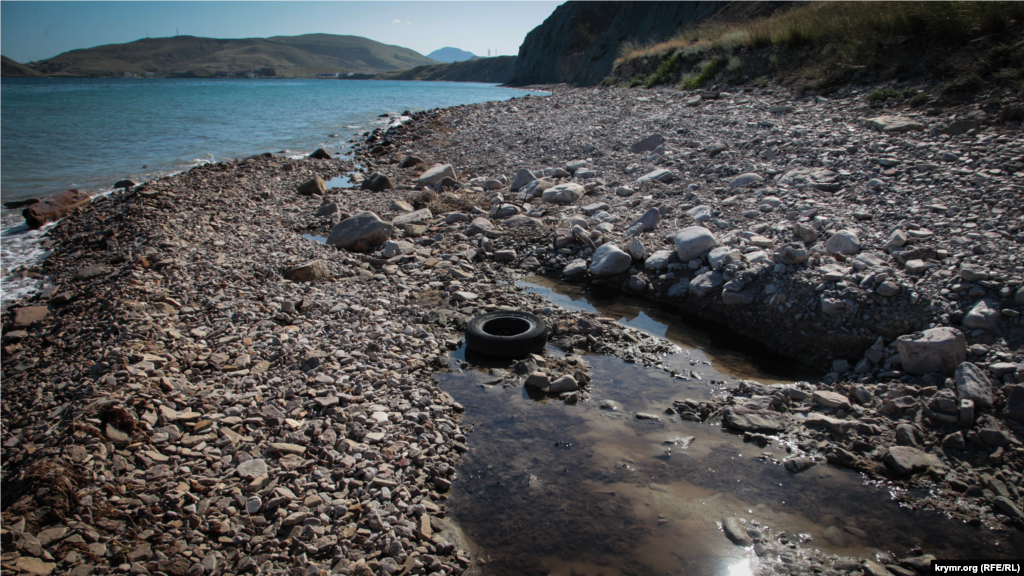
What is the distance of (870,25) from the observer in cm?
1299

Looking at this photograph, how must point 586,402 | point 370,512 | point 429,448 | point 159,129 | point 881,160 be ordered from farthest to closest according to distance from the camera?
1. point 159,129
2. point 881,160
3. point 586,402
4. point 429,448
5. point 370,512

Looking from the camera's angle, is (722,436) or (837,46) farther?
(837,46)

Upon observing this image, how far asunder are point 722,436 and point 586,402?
4.06 feet

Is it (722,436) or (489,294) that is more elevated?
(489,294)

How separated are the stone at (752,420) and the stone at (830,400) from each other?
42 cm

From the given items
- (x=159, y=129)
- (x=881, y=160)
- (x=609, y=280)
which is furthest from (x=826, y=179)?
(x=159, y=129)

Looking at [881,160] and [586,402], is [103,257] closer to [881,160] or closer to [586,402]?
[586,402]

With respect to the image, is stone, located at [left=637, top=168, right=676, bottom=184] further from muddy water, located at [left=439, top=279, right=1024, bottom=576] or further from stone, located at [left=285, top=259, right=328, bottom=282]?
stone, located at [left=285, top=259, right=328, bottom=282]

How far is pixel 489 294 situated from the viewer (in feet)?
23.1

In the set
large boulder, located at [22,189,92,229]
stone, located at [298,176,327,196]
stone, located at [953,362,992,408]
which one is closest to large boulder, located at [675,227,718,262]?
stone, located at [953,362,992,408]

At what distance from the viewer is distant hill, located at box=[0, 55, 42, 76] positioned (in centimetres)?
10310

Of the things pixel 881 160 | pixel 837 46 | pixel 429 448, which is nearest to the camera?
pixel 429 448

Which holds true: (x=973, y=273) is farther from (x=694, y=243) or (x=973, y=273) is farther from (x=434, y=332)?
(x=434, y=332)

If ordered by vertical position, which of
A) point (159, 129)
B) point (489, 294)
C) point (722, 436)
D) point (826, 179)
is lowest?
point (722, 436)
